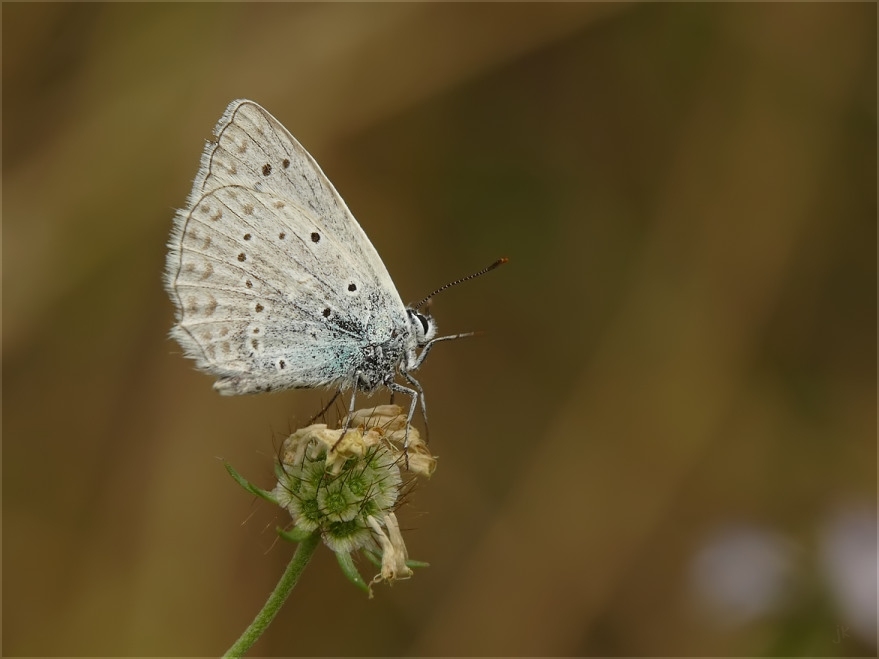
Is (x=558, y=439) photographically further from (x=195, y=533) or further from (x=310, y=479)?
(x=310, y=479)

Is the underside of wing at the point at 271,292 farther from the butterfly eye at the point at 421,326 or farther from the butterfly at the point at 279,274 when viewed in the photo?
the butterfly eye at the point at 421,326

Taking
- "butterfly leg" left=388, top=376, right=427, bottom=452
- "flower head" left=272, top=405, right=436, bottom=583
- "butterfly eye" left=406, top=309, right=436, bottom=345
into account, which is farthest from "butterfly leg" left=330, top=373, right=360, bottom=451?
"butterfly eye" left=406, top=309, right=436, bottom=345

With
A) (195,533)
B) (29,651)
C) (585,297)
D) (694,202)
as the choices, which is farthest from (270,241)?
(694,202)

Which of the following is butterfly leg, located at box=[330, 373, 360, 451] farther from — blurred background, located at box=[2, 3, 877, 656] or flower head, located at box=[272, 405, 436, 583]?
blurred background, located at box=[2, 3, 877, 656]

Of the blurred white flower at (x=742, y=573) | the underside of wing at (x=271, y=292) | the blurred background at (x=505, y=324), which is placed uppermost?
the underside of wing at (x=271, y=292)

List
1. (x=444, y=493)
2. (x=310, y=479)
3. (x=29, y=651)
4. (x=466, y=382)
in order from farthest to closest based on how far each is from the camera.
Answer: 1. (x=466, y=382)
2. (x=444, y=493)
3. (x=29, y=651)
4. (x=310, y=479)

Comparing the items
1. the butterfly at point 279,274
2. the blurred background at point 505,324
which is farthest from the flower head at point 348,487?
the blurred background at point 505,324

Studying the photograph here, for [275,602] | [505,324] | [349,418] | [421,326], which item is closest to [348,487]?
[349,418]
